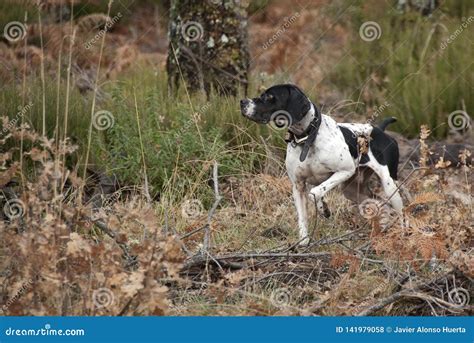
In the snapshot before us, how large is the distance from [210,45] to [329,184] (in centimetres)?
259

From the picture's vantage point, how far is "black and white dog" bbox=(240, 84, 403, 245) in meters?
6.12

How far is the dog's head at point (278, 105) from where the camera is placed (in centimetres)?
610

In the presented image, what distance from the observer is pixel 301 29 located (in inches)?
565

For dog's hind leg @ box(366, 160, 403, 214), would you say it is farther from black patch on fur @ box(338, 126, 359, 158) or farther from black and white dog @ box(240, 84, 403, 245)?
black patch on fur @ box(338, 126, 359, 158)

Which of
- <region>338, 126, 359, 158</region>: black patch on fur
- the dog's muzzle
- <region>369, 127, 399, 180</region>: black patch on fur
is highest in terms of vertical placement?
the dog's muzzle

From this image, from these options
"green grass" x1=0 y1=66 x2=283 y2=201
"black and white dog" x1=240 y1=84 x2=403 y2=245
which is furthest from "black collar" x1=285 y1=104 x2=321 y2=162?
"green grass" x1=0 y1=66 x2=283 y2=201

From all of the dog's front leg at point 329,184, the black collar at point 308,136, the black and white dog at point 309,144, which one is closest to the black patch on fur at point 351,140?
the black and white dog at point 309,144

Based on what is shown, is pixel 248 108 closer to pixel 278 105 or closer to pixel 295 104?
pixel 278 105

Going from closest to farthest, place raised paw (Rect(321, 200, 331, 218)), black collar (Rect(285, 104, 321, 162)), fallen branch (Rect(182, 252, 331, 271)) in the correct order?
fallen branch (Rect(182, 252, 331, 271))
black collar (Rect(285, 104, 321, 162))
raised paw (Rect(321, 200, 331, 218))

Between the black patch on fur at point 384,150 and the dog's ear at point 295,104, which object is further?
the black patch on fur at point 384,150

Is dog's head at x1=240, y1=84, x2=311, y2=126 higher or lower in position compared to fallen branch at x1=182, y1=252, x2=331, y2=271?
higher

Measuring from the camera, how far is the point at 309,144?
621cm

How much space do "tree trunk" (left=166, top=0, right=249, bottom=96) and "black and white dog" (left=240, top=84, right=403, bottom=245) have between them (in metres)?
1.94

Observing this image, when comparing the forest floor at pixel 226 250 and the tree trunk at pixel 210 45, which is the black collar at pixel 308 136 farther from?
the tree trunk at pixel 210 45
